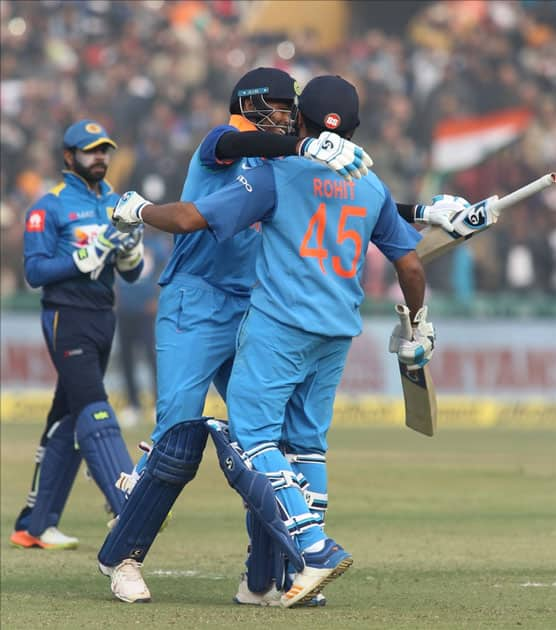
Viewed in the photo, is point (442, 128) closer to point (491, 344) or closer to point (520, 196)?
point (491, 344)

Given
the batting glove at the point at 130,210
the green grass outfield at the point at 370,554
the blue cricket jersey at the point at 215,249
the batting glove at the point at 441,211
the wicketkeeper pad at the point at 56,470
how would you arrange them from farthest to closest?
the wicketkeeper pad at the point at 56,470 < the batting glove at the point at 441,211 < the blue cricket jersey at the point at 215,249 < the batting glove at the point at 130,210 < the green grass outfield at the point at 370,554

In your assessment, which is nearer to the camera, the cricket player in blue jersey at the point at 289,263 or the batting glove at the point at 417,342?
the cricket player in blue jersey at the point at 289,263

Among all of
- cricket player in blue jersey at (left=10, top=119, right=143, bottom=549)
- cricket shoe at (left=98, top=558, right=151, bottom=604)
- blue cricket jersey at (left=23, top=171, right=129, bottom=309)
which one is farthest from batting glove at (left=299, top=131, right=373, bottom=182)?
blue cricket jersey at (left=23, top=171, right=129, bottom=309)

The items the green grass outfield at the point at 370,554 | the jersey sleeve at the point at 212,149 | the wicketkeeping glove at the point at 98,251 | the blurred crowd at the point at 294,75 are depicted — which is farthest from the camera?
the blurred crowd at the point at 294,75

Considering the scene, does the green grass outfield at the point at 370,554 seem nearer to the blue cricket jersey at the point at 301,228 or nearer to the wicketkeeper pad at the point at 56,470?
the wicketkeeper pad at the point at 56,470

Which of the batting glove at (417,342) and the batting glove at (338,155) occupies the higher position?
the batting glove at (338,155)

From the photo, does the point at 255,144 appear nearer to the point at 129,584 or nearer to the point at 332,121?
the point at 332,121

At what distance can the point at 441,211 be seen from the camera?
6281mm

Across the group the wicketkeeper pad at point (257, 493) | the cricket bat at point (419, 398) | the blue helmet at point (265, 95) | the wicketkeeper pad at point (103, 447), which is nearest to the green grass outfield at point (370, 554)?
the wicketkeeper pad at point (257, 493)

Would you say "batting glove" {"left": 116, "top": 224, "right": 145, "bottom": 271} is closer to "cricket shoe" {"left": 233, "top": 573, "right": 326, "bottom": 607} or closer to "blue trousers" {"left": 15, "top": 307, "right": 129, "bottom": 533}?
"blue trousers" {"left": 15, "top": 307, "right": 129, "bottom": 533}

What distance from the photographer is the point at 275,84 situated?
5.94 metres

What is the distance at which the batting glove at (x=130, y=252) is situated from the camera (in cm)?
803

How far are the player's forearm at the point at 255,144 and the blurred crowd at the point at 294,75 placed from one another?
13.1 m

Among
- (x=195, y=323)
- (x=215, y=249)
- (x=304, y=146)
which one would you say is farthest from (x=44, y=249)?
(x=304, y=146)
